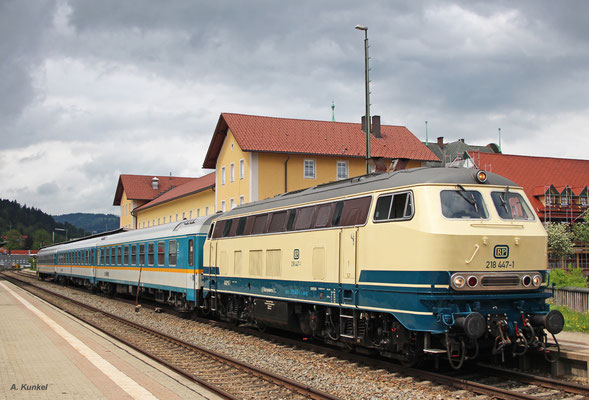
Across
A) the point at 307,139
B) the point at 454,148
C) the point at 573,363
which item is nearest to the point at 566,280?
the point at 573,363

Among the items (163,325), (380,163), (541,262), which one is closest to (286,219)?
(380,163)

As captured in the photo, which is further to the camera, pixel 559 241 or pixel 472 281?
pixel 559 241

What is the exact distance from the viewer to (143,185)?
283 ft

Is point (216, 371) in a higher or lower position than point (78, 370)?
lower

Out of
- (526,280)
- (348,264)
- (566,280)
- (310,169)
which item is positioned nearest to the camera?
(526,280)

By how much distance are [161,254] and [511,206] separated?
15.8 m

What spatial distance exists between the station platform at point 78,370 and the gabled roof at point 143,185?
6814 centimetres

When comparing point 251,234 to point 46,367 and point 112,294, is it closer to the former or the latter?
point 46,367

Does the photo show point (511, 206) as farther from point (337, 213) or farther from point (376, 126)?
point (376, 126)

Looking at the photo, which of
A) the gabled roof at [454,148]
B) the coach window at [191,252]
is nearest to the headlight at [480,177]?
the coach window at [191,252]

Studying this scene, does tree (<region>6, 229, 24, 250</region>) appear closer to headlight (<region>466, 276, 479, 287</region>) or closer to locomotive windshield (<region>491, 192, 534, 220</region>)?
locomotive windshield (<region>491, 192, 534, 220</region>)

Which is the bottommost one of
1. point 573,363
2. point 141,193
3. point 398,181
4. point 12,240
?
point 573,363

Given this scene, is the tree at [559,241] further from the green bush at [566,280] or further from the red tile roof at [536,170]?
the green bush at [566,280]

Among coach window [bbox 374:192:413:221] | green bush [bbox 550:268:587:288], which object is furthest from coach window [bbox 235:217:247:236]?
green bush [bbox 550:268:587:288]
